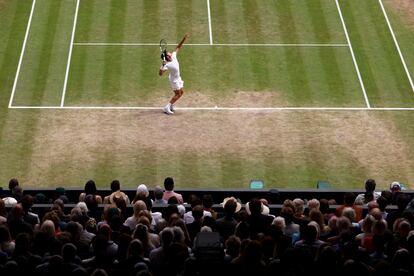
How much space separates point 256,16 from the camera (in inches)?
1593

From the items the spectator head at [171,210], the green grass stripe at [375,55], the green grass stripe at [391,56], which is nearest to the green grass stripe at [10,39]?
the green grass stripe at [375,55]

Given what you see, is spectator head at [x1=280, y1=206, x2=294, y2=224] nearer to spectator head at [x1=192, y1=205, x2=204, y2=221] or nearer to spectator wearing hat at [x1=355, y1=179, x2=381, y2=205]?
spectator head at [x1=192, y1=205, x2=204, y2=221]

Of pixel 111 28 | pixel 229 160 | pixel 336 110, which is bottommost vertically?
pixel 229 160

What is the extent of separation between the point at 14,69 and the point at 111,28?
4.62 meters

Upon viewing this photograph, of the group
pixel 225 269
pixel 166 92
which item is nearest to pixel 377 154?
pixel 166 92

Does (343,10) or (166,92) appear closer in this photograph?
(166,92)

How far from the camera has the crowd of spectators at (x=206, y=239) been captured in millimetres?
17688

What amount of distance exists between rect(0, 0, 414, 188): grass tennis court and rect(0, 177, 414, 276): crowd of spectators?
8695mm

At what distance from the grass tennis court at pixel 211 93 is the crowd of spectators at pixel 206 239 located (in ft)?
28.5

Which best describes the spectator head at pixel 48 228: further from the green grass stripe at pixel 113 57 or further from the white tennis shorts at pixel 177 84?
the green grass stripe at pixel 113 57

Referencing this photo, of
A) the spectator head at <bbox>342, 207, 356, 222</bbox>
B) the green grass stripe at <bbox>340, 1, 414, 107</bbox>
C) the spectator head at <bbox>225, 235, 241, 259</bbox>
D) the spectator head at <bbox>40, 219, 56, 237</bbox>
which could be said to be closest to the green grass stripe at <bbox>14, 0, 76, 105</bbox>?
the green grass stripe at <bbox>340, 1, 414, 107</bbox>

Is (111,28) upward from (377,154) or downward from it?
upward

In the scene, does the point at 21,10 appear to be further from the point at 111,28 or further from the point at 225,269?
the point at 225,269

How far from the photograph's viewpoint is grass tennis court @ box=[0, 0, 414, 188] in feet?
102
